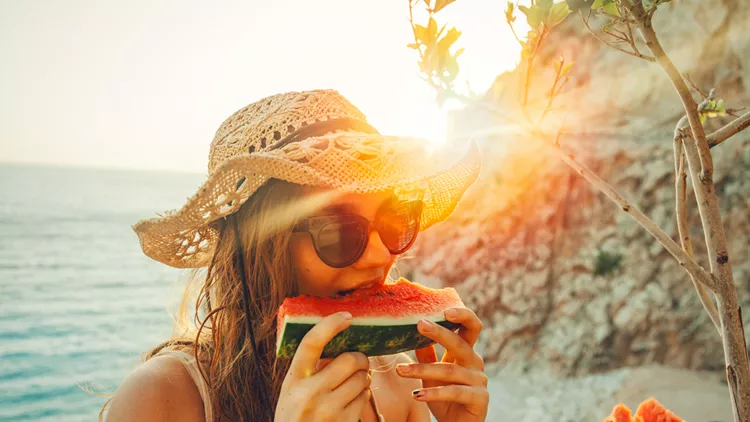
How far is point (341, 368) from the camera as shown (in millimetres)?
1543

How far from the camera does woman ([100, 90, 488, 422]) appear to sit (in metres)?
1.71

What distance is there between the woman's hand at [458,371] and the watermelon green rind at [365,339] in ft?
0.32

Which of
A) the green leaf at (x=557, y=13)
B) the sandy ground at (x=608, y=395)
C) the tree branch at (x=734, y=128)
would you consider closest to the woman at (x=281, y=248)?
the green leaf at (x=557, y=13)

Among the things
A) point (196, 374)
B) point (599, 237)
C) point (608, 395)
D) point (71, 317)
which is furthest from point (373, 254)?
point (71, 317)

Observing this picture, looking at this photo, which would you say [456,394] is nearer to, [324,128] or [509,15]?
[324,128]

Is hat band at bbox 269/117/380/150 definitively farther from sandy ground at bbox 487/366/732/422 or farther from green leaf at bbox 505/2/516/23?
sandy ground at bbox 487/366/732/422

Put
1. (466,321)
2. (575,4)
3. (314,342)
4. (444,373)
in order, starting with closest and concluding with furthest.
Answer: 1. (314,342)
2. (444,373)
3. (466,321)
4. (575,4)

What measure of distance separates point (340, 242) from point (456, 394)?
702 mm

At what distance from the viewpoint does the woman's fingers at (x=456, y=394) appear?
1.72 meters

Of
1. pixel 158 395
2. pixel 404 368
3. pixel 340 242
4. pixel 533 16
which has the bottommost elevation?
pixel 158 395

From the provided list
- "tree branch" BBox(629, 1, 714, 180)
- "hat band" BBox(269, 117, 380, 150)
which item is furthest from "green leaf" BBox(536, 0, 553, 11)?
"hat band" BBox(269, 117, 380, 150)

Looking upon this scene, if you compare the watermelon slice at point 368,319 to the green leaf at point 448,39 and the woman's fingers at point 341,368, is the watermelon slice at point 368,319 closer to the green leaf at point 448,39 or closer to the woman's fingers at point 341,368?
the woman's fingers at point 341,368

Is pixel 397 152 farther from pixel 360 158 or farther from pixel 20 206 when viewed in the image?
pixel 20 206

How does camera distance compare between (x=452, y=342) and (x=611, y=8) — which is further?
(x=611, y=8)
